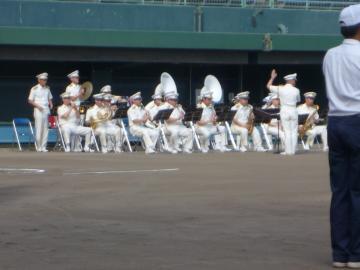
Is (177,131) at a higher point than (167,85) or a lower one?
lower

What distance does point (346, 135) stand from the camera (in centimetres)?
757

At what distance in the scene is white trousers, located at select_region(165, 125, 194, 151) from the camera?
27.8m

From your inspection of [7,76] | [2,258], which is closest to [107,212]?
[2,258]

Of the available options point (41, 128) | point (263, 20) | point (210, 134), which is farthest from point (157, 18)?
point (41, 128)

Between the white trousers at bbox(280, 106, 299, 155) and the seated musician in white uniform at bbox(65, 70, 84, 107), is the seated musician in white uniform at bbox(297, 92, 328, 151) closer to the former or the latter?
the white trousers at bbox(280, 106, 299, 155)

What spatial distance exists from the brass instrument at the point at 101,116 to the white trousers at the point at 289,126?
485 centimetres

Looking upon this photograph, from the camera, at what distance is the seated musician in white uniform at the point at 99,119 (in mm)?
27906

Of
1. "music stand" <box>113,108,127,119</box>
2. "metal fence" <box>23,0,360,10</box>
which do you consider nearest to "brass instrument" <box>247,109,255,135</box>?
"music stand" <box>113,108,127,119</box>

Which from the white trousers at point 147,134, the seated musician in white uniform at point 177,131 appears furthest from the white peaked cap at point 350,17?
the seated musician in white uniform at point 177,131

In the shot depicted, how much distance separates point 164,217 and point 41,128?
17.0 metres

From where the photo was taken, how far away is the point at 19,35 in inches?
1198

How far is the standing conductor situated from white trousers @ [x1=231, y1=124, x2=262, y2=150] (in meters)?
21.1

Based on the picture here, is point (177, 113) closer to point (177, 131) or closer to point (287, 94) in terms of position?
point (177, 131)

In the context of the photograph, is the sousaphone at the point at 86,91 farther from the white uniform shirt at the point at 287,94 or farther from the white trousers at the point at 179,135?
the white uniform shirt at the point at 287,94
